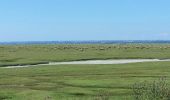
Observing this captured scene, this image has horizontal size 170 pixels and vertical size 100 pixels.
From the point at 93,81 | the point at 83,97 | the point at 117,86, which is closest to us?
the point at 83,97

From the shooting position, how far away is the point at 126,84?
3938cm

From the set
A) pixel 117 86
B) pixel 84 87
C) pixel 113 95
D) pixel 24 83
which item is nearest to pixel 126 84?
pixel 117 86

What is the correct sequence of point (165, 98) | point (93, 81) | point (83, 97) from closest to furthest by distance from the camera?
1. point (165, 98)
2. point (83, 97)
3. point (93, 81)

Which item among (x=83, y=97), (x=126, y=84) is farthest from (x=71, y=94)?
(x=126, y=84)

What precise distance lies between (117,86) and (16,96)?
366 inches

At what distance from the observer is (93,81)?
4212cm

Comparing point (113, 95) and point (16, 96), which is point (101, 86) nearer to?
point (113, 95)

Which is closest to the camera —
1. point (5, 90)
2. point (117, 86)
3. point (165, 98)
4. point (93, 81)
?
point (165, 98)

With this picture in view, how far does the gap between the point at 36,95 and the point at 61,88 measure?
477 cm

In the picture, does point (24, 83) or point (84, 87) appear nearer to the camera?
point (84, 87)

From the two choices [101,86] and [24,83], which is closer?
[101,86]

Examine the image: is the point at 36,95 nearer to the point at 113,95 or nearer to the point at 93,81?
the point at 113,95

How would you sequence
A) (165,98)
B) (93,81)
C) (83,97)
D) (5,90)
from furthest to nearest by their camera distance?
(93,81) → (5,90) → (83,97) → (165,98)

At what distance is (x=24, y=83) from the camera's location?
139ft
